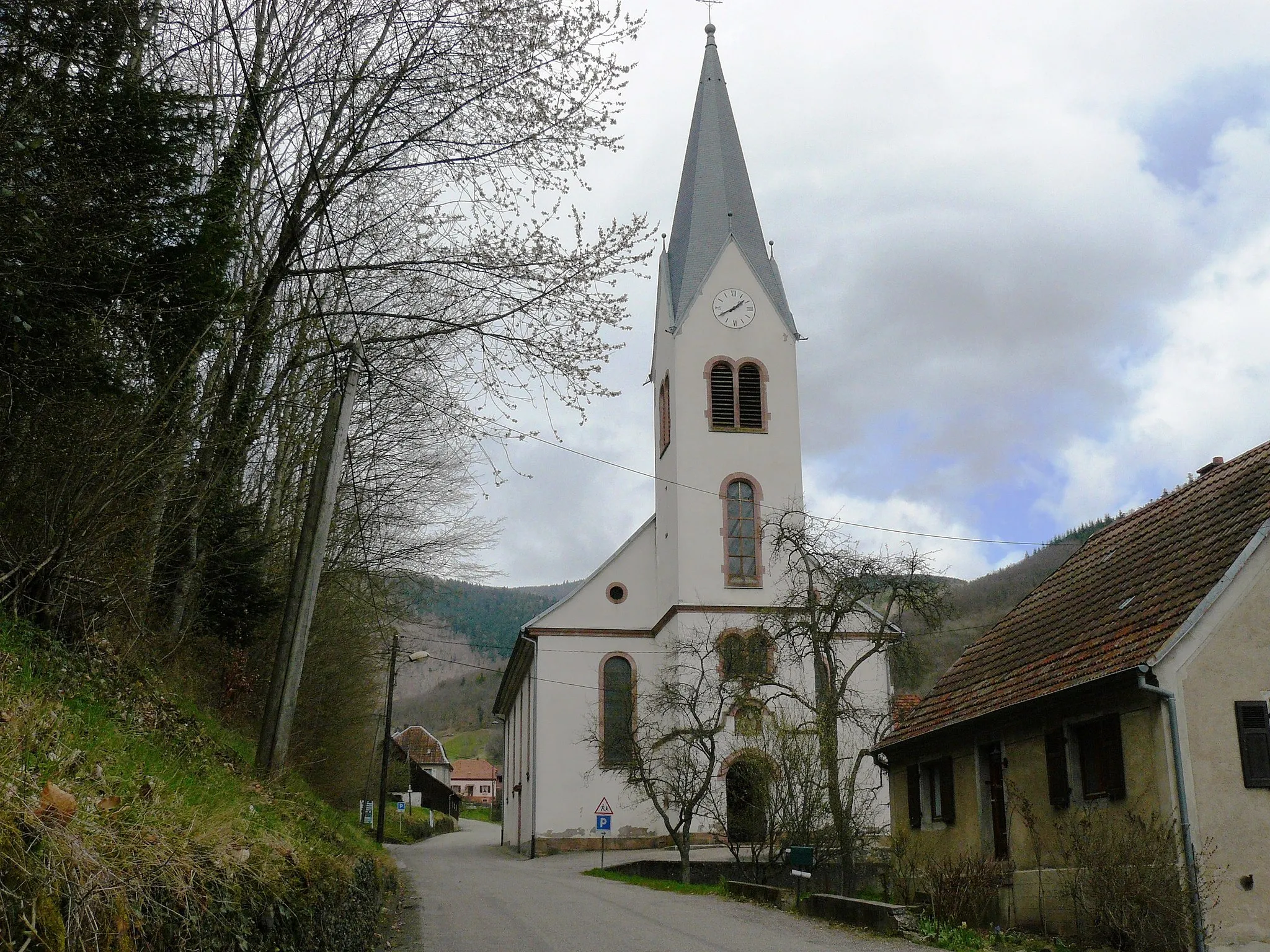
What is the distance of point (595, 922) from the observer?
15.0m

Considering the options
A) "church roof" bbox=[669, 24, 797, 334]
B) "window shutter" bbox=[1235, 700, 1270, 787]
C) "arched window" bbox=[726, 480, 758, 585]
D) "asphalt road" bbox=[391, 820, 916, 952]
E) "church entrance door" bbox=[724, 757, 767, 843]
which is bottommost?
"asphalt road" bbox=[391, 820, 916, 952]

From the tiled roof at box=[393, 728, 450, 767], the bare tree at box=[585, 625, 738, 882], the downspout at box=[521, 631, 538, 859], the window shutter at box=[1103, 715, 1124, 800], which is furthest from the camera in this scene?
the tiled roof at box=[393, 728, 450, 767]

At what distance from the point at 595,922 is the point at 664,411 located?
26143 millimetres

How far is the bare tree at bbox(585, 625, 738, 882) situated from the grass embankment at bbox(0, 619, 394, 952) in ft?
58.5

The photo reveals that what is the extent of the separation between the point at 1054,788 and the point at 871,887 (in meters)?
9.52

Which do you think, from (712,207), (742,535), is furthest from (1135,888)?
(712,207)

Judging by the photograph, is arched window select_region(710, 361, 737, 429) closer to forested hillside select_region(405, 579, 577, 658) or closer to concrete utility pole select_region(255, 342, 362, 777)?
forested hillside select_region(405, 579, 577, 658)

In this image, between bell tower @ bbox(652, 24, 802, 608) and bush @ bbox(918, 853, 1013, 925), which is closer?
bush @ bbox(918, 853, 1013, 925)

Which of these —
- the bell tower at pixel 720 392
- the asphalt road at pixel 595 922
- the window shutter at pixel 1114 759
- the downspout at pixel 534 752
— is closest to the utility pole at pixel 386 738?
the downspout at pixel 534 752

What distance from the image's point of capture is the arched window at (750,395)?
37.6m

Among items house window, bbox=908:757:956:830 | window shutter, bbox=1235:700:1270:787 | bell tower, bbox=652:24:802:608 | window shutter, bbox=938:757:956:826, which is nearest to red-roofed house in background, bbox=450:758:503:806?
bell tower, bbox=652:24:802:608

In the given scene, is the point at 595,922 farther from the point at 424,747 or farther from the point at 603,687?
the point at 424,747

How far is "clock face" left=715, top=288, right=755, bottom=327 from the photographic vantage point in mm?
38438

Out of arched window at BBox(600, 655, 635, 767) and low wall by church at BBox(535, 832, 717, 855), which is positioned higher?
arched window at BBox(600, 655, 635, 767)
